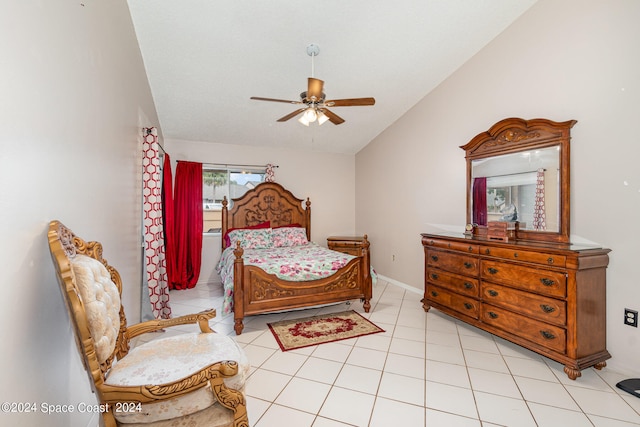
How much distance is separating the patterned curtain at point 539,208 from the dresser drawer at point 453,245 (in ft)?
1.95

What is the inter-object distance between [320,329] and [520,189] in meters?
2.55

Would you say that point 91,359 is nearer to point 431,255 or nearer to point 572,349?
point 572,349

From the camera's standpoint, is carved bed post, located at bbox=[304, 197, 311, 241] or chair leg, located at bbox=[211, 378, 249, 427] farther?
carved bed post, located at bbox=[304, 197, 311, 241]

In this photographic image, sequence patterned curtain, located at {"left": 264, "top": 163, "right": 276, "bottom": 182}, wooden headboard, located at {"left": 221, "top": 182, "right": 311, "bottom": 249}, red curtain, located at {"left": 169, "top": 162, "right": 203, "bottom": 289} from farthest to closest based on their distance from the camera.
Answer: patterned curtain, located at {"left": 264, "top": 163, "right": 276, "bottom": 182}
wooden headboard, located at {"left": 221, "top": 182, "right": 311, "bottom": 249}
red curtain, located at {"left": 169, "top": 162, "right": 203, "bottom": 289}

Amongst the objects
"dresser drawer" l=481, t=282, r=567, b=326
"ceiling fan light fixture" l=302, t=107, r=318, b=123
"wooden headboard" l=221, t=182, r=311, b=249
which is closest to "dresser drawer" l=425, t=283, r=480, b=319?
"dresser drawer" l=481, t=282, r=567, b=326

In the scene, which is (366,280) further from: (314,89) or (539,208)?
(314,89)

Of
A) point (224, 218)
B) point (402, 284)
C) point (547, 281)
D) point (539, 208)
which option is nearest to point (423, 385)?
point (547, 281)

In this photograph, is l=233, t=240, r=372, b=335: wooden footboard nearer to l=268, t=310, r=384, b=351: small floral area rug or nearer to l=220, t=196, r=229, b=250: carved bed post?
l=268, t=310, r=384, b=351: small floral area rug

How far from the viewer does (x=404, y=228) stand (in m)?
4.53

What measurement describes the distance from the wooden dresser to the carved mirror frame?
0.89 feet

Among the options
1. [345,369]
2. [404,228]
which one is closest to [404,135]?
[404,228]

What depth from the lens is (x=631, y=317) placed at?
217cm

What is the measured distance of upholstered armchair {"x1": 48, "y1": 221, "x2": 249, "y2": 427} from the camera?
1.05 m

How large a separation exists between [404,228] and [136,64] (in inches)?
155
